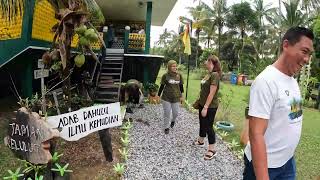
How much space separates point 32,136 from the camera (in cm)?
392

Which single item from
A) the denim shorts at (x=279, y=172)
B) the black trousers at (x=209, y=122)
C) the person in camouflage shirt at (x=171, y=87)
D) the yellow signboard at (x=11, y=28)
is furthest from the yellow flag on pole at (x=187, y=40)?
the denim shorts at (x=279, y=172)

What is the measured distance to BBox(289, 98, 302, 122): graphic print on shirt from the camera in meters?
2.52

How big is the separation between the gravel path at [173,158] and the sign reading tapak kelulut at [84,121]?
850mm

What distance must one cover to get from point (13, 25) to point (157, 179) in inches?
170

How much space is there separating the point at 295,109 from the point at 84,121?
2748mm

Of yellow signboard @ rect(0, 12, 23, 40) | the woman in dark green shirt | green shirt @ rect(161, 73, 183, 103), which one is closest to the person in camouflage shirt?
green shirt @ rect(161, 73, 183, 103)

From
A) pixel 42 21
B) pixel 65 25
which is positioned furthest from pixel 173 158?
pixel 42 21

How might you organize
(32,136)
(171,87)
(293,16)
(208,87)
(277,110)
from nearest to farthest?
(277,110)
(32,136)
(208,87)
(171,87)
(293,16)

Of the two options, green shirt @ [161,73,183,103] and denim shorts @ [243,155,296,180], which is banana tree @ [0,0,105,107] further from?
denim shorts @ [243,155,296,180]

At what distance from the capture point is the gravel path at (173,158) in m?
5.45

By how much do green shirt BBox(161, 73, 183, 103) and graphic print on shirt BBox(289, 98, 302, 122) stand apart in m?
5.03

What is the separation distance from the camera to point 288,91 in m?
2.51

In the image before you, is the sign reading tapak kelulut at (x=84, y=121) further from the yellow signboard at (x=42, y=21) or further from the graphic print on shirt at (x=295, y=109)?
the yellow signboard at (x=42, y=21)

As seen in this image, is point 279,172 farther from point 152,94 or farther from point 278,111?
point 152,94
